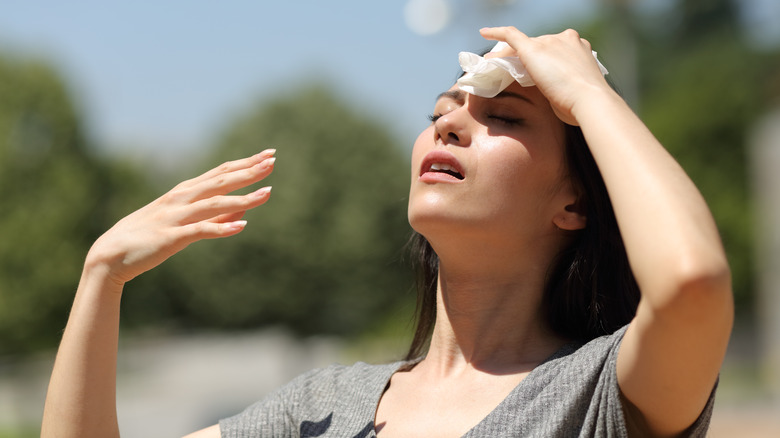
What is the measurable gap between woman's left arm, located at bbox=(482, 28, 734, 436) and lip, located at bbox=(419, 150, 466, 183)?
0.40m

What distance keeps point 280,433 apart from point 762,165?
21504mm

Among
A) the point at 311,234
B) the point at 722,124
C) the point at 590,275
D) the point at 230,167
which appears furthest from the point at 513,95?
the point at 722,124

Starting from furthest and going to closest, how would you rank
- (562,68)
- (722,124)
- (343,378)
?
(722,124) → (343,378) → (562,68)

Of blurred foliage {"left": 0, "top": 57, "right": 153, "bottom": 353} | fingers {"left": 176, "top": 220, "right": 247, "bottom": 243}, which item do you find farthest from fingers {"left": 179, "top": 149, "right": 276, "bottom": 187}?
blurred foliage {"left": 0, "top": 57, "right": 153, "bottom": 353}

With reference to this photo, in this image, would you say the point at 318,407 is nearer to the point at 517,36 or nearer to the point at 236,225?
the point at 236,225

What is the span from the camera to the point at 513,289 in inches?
95.7

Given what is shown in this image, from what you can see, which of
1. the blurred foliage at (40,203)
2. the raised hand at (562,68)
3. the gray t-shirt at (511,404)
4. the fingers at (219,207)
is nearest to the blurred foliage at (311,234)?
the blurred foliage at (40,203)

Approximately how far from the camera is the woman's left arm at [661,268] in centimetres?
165

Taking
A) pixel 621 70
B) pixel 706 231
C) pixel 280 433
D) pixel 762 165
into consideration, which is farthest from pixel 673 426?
pixel 762 165

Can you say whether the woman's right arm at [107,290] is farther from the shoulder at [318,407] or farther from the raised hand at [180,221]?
the shoulder at [318,407]

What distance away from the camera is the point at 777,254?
68.9 feet

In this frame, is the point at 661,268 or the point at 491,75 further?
the point at 491,75

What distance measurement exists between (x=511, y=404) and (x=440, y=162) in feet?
2.22

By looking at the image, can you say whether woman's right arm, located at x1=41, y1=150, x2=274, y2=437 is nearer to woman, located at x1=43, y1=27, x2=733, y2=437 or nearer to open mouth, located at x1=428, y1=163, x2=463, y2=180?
woman, located at x1=43, y1=27, x2=733, y2=437
